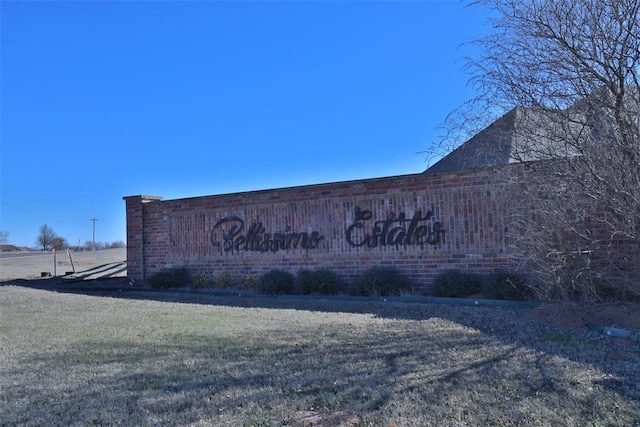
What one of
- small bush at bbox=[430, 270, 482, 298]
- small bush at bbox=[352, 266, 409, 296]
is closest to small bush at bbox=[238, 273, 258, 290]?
small bush at bbox=[352, 266, 409, 296]

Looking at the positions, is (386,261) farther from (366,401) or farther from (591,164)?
(366,401)

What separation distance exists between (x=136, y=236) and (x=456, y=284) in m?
10.3

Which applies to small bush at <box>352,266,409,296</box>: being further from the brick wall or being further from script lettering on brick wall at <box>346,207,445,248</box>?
script lettering on brick wall at <box>346,207,445,248</box>

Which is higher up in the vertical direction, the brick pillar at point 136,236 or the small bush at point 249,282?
the brick pillar at point 136,236

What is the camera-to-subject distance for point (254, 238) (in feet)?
47.9

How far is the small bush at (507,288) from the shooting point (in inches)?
390

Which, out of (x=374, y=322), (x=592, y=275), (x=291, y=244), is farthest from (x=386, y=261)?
(x=592, y=275)

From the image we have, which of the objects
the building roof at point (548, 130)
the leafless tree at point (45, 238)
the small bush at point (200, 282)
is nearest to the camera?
the building roof at point (548, 130)

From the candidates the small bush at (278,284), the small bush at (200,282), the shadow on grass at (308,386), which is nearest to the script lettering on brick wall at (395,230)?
the small bush at (278,284)

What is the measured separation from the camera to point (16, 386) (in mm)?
5082

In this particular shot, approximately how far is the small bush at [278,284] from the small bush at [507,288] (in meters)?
4.78

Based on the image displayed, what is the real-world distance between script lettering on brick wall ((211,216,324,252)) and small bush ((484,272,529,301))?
4.58 m

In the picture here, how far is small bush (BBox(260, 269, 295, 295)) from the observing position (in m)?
13.2

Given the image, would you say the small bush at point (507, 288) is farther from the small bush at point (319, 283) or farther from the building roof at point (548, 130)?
the small bush at point (319, 283)
